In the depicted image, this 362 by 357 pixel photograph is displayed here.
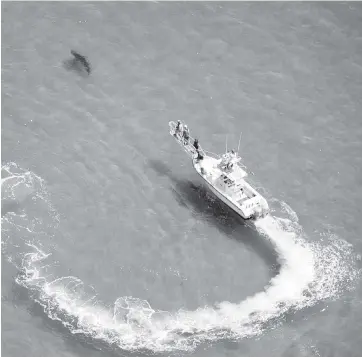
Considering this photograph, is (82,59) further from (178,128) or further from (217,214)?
(217,214)

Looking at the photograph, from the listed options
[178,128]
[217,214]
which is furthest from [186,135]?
[217,214]

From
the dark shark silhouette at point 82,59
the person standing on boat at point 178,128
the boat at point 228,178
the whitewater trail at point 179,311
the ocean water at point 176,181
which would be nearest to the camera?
the whitewater trail at point 179,311

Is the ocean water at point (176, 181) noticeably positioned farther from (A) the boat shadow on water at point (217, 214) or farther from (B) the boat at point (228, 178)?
(B) the boat at point (228, 178)

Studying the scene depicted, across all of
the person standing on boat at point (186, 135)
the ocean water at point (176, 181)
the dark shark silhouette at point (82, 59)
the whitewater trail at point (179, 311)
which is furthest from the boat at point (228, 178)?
the dark shark silhouette at point (82, 59)

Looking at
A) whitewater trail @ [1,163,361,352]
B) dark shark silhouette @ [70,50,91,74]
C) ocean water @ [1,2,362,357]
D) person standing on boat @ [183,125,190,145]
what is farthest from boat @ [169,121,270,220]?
dark shark silhouette @ [70,50,91,74]

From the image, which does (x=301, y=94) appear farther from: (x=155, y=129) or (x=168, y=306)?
(x=168, y=306)

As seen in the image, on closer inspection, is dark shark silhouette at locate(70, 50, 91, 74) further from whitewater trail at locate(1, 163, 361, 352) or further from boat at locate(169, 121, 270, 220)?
whitewater trail at locate(1, 163, 361, 352)
